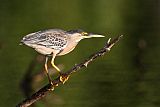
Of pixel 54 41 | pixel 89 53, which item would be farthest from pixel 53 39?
pixel 89 53

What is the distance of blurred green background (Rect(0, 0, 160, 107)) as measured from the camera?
58.3ft

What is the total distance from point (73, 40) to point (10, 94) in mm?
7903

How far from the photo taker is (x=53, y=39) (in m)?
10.2

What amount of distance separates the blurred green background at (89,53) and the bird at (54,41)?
253 inches

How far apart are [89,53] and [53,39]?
13.5m

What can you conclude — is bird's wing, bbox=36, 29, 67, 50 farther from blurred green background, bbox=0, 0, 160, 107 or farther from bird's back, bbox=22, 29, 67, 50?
blurred green background, bbox=0, 0, 160, 107

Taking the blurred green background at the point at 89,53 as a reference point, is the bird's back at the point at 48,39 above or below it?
above

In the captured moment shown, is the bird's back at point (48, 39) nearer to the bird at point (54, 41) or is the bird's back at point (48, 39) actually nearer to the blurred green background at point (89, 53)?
the bird at point (54, 41)

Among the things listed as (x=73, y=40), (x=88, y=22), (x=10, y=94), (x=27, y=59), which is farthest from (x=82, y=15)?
(x=73, y=40)

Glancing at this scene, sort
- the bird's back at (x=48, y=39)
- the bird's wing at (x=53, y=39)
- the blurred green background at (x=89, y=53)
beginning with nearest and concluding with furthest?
1. the bird's back at (x=48, y=39)
2. the bird's wing at (x=53, y=39)
3. the blurred green background at (x=89, y=53)

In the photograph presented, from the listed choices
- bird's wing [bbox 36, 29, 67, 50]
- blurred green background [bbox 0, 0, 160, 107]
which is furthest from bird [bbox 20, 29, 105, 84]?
blurred green background [bbox 0, 0, 160, 107]

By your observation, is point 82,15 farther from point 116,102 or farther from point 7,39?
point 116,102

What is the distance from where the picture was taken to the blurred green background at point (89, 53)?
1778 cm

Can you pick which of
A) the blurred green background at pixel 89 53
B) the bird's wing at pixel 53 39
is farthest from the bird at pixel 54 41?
the blurred green background at pixel 89 53
